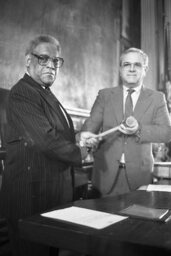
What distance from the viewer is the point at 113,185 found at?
2.19 metres

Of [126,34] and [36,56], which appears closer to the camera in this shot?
[36,56]

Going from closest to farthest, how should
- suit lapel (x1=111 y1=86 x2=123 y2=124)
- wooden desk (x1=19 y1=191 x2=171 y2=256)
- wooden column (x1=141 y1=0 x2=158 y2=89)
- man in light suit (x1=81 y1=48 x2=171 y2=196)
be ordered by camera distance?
wooden desk (x1=19 y1=191 x2=171 y2=256)
man in light suit (x1=81 y1=48 x2=171 y2=196)
suit lapel (x1=111 y1=86 x2=123 y2=124)
wooden column (x1=141 y1=0 x2=158 y2=89)

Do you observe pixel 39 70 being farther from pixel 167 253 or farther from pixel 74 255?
pixel 74 255

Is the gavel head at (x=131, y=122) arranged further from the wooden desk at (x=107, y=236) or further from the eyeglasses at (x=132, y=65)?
the wooden desk at (x=107, y=236)

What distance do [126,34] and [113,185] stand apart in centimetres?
350

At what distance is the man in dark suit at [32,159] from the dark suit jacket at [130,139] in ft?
1.72

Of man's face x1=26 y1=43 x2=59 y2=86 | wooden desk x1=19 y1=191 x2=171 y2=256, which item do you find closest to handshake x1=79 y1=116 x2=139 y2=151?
man's face x1=26 y1=43 x2=59 y2=86

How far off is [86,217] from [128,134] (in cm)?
113

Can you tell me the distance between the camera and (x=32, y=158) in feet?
5.31

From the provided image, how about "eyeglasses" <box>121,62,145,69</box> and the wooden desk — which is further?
"eyeglasses" <box>121,62,145,69</box>

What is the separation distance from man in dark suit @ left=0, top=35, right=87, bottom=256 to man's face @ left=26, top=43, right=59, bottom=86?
9 centimetres

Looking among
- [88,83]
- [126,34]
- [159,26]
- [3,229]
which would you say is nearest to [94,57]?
[88,83]

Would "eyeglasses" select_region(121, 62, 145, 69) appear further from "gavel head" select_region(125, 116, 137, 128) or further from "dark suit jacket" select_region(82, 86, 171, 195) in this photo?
"gavel head" select_region(125, 116, 137, 128)

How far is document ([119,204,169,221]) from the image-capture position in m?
1.11
